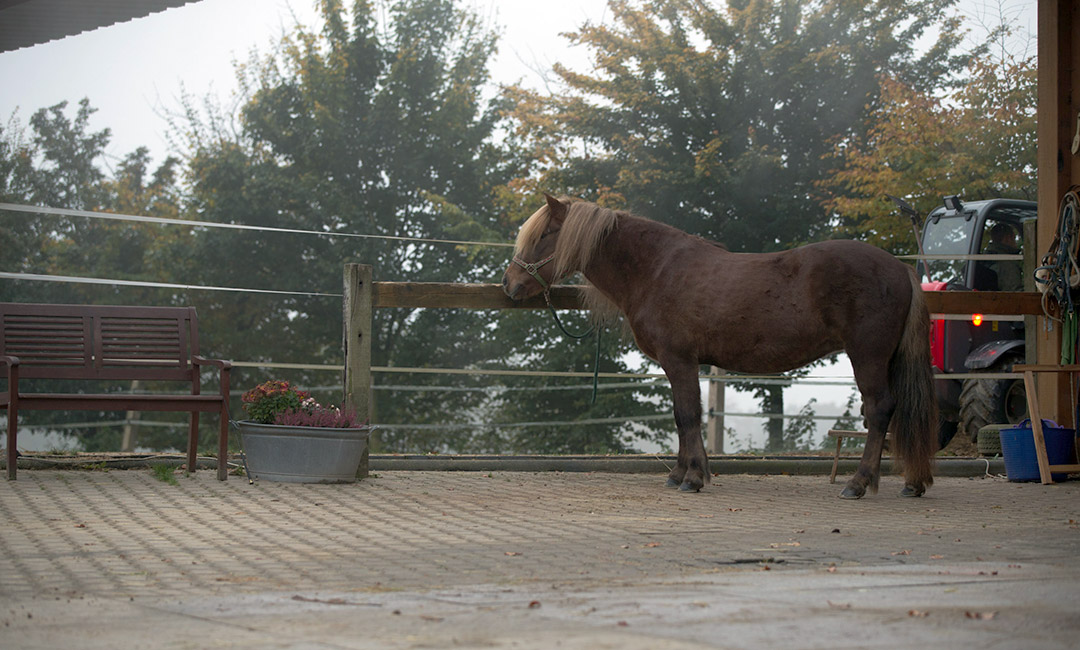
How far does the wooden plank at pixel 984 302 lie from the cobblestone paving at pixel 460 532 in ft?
4.30

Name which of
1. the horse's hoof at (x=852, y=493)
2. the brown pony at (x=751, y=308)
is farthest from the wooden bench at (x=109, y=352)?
the horse's hoof at (x=852, y=493)

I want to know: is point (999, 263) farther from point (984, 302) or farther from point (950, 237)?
point (984, 302)

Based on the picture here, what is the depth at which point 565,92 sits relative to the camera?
17.7 metres

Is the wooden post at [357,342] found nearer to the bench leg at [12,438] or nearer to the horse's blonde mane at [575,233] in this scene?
the horse's blonde mane at [575,233]

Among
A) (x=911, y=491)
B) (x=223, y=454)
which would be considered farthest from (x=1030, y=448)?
(x=223, y=454)

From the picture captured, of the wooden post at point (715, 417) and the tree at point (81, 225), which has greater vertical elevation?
the tree at point (81, 225)

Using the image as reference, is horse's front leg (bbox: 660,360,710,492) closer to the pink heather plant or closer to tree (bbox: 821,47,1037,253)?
the pink heather plant

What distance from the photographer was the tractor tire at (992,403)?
30.5 feet

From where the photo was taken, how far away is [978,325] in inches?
389

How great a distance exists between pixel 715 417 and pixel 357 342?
4088 mm

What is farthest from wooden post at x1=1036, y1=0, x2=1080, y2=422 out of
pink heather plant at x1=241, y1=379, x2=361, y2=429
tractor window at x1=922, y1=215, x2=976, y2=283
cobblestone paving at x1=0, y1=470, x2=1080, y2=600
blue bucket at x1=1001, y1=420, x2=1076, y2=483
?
pink heather plant at x1=241, y1=379, x2=361, y2=429

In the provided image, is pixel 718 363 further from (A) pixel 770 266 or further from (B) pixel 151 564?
(B) pixel 151 564

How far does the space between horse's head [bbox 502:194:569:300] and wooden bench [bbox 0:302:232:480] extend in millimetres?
1777

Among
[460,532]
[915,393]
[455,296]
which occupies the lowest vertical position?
[460,532]
